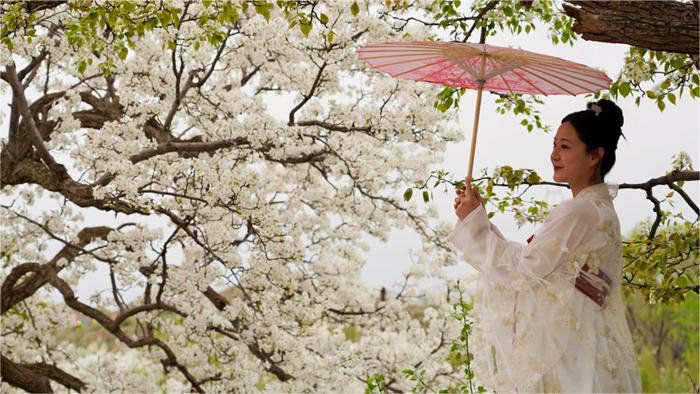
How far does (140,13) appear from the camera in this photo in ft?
15.4

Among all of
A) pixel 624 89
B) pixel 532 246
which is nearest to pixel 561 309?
pixel 532 246

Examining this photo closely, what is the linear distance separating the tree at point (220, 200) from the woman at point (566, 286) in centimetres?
335

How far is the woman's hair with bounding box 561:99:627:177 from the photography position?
3053 millimetres

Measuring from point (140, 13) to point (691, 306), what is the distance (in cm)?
2119

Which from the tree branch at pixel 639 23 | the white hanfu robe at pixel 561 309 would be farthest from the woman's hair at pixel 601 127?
the tree branch at pixel 639 23

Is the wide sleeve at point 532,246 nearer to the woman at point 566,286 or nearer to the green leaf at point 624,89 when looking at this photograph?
the woman at point 566,286

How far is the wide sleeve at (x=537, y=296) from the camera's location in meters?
2.96

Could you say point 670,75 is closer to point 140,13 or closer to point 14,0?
point 140,13

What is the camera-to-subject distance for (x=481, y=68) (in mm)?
3553

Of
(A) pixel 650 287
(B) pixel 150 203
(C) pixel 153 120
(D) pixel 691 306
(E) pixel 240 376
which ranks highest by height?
(D) pixel 691 306

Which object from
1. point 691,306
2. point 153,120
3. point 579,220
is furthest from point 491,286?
point 691,306

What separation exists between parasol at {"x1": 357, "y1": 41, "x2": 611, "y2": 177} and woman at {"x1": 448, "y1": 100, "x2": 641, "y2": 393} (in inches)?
15.9

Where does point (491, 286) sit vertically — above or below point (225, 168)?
below

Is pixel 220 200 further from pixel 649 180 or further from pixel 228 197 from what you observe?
pixel 649 180
